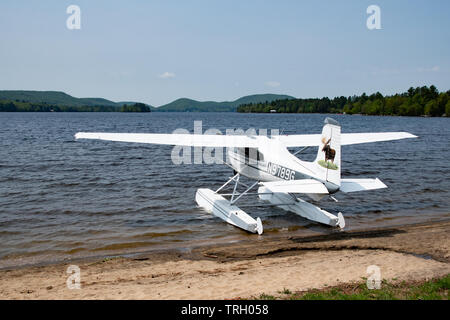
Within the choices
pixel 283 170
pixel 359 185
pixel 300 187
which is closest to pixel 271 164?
pixel 283 170

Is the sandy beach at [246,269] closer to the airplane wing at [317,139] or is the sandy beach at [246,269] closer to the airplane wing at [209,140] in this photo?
the airplane wing at [209,140]

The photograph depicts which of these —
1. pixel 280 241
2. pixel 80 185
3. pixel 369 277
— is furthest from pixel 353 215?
pixel 80 185

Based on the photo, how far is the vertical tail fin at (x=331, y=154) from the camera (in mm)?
9305

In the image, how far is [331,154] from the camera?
9.41 meters

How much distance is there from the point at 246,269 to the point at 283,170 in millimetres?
3861

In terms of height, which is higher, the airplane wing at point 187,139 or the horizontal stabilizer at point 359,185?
the airplane wing at point 187,139

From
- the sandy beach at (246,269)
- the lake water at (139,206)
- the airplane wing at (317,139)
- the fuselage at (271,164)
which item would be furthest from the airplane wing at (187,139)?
the sandy beach at (246,269)

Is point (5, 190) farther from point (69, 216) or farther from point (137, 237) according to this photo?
point (137, 237)

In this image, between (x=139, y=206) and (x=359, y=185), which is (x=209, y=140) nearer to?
(x=139, y=206)

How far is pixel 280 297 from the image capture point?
5.60 metres

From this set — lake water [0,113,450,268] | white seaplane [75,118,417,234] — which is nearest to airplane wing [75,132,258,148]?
white seaplane [75,118,417,234]

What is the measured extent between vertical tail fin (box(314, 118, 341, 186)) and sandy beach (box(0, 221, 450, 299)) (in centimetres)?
166

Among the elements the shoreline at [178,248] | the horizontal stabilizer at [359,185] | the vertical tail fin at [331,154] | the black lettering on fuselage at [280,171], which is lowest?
the shoreline at [178,248]

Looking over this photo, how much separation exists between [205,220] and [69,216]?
441 cm
